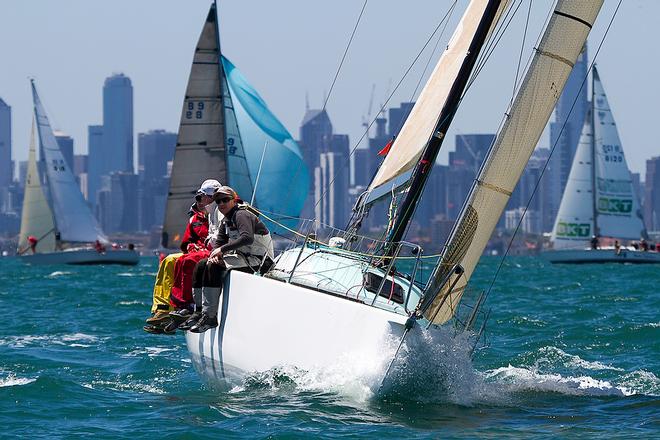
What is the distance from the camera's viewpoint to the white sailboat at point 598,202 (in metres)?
57.6

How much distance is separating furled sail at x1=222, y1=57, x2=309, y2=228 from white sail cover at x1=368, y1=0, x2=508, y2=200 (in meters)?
15.7

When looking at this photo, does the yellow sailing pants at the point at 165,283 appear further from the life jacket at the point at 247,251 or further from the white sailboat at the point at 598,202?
the white sailboat at the point at 598,202

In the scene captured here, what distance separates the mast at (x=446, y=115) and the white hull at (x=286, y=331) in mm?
1282

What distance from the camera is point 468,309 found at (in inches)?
421

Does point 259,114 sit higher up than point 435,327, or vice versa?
point 259,114

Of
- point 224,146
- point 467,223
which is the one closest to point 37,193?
point 224,146

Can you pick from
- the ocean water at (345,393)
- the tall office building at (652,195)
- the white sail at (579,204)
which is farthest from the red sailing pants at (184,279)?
the tall office building at (652,195)

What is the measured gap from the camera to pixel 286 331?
33.4 ft

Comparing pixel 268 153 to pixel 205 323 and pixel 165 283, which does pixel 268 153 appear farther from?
pixel 205 323

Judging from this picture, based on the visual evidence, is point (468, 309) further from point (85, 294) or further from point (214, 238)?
point (85, 294)

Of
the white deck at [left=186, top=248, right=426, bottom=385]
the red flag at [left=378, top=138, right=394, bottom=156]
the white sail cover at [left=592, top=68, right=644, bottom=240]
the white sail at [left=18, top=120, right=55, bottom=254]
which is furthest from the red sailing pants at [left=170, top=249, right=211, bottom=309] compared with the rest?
the white sail at [left=18, top=120, right=55, bottom=254]

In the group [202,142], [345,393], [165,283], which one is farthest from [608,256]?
[345,393]

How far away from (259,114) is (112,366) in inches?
781

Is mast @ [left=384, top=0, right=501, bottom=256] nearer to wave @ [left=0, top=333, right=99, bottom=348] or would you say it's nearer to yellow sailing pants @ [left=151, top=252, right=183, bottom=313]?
yellow sailing pants @ [left=151, top=252, right=183, bottom=313]
